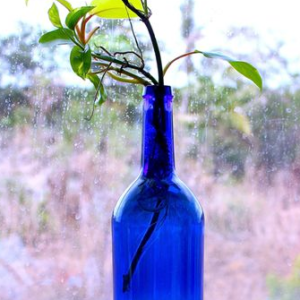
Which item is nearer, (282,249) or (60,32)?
(60,32)

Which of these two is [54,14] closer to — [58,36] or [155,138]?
[58,36]

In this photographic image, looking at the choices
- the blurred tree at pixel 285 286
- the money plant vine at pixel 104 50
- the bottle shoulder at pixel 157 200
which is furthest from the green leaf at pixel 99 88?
the blurred tree at pixel 285 286

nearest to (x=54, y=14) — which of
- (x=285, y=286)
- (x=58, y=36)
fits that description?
(x=58, y=36)

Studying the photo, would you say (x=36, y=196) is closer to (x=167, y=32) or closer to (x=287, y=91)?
(x=167, y=32)

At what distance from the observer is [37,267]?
34.1 inches

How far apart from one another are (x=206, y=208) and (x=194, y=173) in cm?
7

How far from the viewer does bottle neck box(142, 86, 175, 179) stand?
67 cm

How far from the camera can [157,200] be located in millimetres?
676

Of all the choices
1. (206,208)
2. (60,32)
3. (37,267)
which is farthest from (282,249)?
(60,32)

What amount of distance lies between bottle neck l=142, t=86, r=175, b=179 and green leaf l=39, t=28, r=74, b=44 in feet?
0.42

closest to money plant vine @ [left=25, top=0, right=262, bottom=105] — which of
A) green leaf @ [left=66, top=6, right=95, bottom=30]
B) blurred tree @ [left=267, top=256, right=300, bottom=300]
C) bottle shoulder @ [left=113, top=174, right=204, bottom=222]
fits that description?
green leaf @ [left=66, top=6, right=95, bottom=30]

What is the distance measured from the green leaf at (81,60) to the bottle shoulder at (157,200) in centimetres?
17

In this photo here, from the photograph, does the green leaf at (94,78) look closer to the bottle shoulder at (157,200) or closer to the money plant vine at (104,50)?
the money plant vine at (104,50)

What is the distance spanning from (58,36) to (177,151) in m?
0.32
